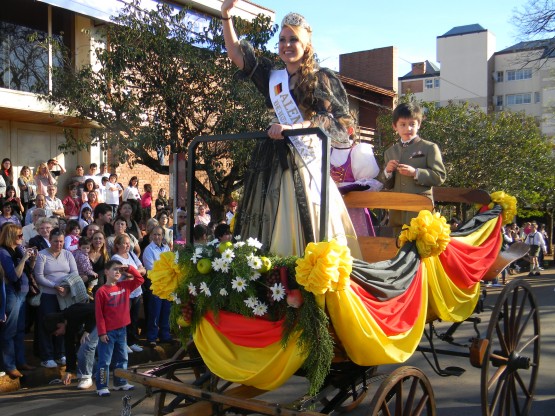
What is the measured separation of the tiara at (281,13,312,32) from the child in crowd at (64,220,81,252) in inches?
215

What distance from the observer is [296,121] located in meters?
3.86

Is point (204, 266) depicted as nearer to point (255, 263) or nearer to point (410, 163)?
point (255, 263)

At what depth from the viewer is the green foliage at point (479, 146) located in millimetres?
20422

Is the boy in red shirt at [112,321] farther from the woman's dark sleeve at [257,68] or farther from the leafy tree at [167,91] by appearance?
the leafy tree at [167,91]

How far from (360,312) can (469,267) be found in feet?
5.64

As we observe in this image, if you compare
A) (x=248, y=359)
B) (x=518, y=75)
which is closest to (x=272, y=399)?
(x=248, y=359)

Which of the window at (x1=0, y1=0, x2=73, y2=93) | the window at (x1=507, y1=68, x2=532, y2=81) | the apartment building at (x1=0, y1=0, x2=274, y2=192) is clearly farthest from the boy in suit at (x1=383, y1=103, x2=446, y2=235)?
the window at (x1=507, y1=68, x2=532, y2=81)

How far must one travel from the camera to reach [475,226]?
5.15 meters

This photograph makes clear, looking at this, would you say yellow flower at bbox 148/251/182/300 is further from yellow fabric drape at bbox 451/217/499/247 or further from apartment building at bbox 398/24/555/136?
apartment building at bbox 398/24/555/136

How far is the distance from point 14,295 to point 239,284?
4560 mm

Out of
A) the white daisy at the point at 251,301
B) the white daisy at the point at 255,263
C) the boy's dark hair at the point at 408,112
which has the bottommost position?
the white daisy at the point at 251,301

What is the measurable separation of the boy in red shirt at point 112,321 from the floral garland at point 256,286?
10.3 ft

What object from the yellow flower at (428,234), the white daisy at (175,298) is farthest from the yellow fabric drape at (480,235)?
the white daisy at (175,298)

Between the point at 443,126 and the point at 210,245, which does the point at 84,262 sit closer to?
the point at 210,245
